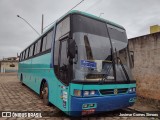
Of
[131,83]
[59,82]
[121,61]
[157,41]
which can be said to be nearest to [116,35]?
[121,61]

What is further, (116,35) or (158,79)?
(158,79)

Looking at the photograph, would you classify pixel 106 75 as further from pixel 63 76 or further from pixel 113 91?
pixel 63 76

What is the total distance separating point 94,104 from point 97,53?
4.48ft

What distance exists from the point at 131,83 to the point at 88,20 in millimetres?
2325

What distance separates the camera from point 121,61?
5.21m

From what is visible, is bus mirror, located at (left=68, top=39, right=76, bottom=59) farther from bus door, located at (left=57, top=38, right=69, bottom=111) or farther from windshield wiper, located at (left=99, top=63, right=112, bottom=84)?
windshield wiper, located at (left=99, top=63, right=112, bottom=84)

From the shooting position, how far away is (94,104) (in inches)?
171

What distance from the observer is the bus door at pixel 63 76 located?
4.50m

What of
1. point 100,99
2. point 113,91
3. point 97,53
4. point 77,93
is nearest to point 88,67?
point 97,53

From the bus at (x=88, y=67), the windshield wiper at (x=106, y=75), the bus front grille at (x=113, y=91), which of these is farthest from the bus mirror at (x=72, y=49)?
the bus front grille at (x=113, y=91)

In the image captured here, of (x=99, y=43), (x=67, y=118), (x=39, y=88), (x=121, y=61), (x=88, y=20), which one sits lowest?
(x=67, y=118)

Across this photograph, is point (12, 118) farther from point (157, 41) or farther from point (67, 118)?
point (157, 41)

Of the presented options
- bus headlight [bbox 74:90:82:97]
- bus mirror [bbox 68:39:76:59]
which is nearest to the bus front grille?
bus headlight [bbox 74:90:82:97]

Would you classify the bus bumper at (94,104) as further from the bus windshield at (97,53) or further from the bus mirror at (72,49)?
the bus mirror at (72,49)
